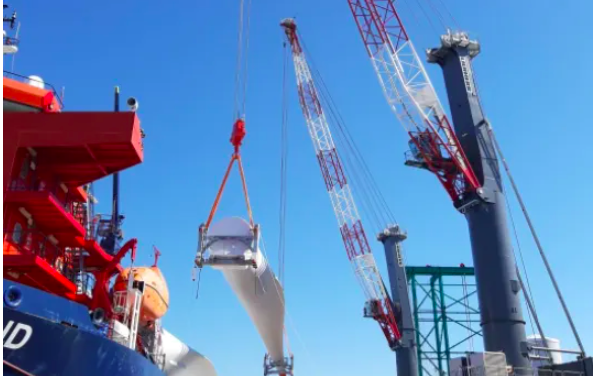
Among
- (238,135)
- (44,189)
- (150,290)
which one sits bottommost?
(150,290)

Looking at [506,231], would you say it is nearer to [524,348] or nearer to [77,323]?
[524,348]

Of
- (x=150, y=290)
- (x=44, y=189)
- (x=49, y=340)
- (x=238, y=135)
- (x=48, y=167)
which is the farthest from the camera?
(x=150, y=290)

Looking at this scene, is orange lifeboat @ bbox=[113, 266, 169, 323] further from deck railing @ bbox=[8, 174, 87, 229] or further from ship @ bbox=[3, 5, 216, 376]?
deck railing @ bbox=[8, 174, 87, 229]

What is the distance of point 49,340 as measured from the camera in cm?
1939

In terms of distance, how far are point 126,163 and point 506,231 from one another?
21.0 metres

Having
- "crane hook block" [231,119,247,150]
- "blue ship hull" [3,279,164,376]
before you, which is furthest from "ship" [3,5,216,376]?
"crane hook block" [231,119,247,150]

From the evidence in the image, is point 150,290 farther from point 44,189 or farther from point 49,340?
point 49,340

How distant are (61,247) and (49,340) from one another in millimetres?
10476

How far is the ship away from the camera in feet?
63.7

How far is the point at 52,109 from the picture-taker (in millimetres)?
26016

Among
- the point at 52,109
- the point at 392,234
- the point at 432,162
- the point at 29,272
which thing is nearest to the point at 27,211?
the point at 29,272

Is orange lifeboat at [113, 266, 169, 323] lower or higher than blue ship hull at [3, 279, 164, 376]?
higher

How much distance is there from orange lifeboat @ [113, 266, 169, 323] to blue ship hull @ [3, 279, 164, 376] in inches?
355

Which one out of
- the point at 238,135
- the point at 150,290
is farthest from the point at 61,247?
the point at 238,135
